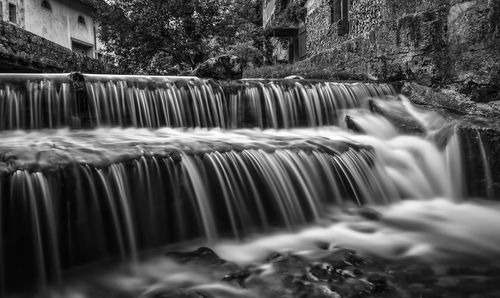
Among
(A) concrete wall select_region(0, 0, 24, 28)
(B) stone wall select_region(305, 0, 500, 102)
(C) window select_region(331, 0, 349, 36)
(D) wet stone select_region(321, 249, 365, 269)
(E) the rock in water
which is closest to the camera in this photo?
(D) wet stone select_region(321, 249, 365, 269)

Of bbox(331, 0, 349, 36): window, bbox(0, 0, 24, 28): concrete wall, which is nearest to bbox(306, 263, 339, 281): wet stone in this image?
bbox(331, 0, 349, 36): window

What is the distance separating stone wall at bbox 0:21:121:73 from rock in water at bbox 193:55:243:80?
3123mm

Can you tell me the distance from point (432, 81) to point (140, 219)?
558cm

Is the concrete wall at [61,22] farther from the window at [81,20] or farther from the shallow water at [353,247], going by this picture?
the shallow water at [353,247]

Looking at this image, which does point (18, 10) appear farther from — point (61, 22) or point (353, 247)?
point (353, 247)

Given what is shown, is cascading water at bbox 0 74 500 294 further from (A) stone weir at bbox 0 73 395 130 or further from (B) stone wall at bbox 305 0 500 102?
(B) stone wall at bbox 305 0 500 102

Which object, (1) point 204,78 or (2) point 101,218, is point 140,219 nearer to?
(2) point 101,218

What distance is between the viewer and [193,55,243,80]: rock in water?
7.24m

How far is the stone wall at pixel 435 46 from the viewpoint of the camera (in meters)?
5.92

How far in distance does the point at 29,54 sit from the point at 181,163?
5.38m

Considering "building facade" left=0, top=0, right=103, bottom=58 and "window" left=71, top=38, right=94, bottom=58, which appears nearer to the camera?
"building facade" left=0, top=0, right=103, bottom=58

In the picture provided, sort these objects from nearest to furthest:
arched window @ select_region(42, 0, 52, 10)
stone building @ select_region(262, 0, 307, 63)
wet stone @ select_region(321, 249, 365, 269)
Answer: wet stone @ select_region(321, 249, 365, 269) → stone building @ select_region(262, 0, 307, 63) → arched window @ select_region(42, 0, 52, 10)

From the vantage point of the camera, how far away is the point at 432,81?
22.6 feet

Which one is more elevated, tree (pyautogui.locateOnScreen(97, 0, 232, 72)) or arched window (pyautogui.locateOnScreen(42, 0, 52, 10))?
arched window (pyautogui.locateOnScreen(42, 0, 52, 10))
